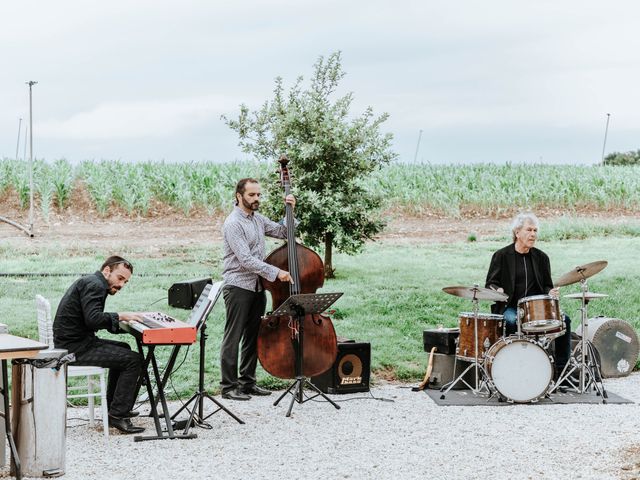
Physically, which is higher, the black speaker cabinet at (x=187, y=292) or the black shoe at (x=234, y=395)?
the black speaker cabinet at (x=187, y=292)

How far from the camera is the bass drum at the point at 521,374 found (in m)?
8.11

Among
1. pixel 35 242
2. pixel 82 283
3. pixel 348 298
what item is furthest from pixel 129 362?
pixel 35 242

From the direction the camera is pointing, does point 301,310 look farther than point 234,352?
No

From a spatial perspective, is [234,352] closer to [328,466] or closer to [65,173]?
[328,466]

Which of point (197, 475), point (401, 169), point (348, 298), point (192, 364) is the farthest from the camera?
point (401, 169)

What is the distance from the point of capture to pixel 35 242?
1656 centimetres

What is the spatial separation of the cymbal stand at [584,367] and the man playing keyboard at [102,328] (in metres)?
3.79

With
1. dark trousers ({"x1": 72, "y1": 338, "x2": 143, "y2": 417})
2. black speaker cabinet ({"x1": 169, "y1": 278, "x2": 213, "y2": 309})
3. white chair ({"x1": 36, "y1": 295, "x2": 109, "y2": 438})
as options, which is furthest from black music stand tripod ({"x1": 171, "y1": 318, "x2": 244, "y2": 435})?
white chair ({"x1": 36, "y1": 295, "x2": 109, "y2": 438})

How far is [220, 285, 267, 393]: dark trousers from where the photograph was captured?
313 inches

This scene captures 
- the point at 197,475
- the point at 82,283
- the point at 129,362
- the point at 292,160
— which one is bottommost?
the point at 197,475

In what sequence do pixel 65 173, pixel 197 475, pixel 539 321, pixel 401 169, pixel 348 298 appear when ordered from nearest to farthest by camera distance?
1. pixel 197 475
2. pixel 539 321
3. pixel 348 298
4. pixel 65 173
5. pixel 401 169

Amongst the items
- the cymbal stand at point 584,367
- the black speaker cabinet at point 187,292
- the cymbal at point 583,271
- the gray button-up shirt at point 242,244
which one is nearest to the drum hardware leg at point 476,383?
the cymbal stand at point 584,367

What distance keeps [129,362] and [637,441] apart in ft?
12.2

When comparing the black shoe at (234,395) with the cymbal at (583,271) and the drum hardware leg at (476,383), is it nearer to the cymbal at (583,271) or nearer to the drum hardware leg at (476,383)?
the drum hardware leg at (476,383)
